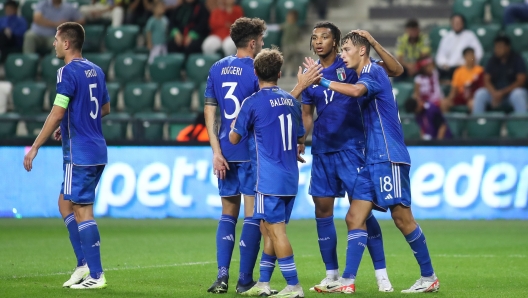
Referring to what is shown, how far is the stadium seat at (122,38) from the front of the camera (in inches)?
718

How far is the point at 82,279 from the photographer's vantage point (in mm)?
A: 7270

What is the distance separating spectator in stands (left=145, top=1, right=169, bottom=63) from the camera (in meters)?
17.5

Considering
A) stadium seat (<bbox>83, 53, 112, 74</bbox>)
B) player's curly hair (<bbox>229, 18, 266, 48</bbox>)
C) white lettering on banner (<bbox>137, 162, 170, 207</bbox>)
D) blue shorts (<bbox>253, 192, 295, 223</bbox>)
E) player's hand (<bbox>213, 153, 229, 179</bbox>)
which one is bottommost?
white lettering on banner (<bbox>137, 162, 170, 207</bbox>)

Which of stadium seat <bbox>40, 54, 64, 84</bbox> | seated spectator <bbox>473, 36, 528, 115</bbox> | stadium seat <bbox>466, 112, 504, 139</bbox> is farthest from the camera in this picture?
stadium seat <bbox>40, 54, 64, 84</bbox>

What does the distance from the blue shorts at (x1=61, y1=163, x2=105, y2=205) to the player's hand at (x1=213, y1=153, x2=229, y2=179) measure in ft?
3.40

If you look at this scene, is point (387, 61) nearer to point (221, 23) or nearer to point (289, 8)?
point (221, 23)

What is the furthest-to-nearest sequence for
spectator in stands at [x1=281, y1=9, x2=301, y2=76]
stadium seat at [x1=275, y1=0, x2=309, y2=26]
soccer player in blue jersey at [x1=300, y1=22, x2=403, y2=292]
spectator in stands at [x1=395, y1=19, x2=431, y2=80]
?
stadium seat at [x1=275, y1=0, x2=309, y2=26], spectator in stands at [x1=281, y1=9, x2=301, y2=76], spectator in stands at [x1=395, y1=19, x2=431, y2=80], soccer player in blue jersey at [x1=300, y1=22, x2=403, y2=292]

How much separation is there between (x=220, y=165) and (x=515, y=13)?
443 inches

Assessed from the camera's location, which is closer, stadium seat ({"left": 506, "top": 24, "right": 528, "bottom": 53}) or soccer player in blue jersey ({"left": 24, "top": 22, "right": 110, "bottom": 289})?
soccer player in blue jersey ({"left": 24, "top": 22, "right": 110, "bottom": 289})

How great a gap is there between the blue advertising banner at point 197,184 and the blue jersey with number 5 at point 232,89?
19.5 feet

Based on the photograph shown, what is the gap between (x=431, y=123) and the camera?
45.0 ft

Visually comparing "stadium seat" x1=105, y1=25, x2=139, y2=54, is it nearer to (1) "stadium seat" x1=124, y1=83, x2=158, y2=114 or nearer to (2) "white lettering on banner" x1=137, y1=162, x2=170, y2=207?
(1) "stadium seat" x1=124, y1=83, x2=158, y2=114

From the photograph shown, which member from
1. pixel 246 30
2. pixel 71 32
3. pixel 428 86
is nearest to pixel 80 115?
pixel 71 32

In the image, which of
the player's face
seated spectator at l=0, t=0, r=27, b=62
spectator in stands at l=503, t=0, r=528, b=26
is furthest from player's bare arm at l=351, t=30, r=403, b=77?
seated spectator at l=0, t=0, r=27, b=62
